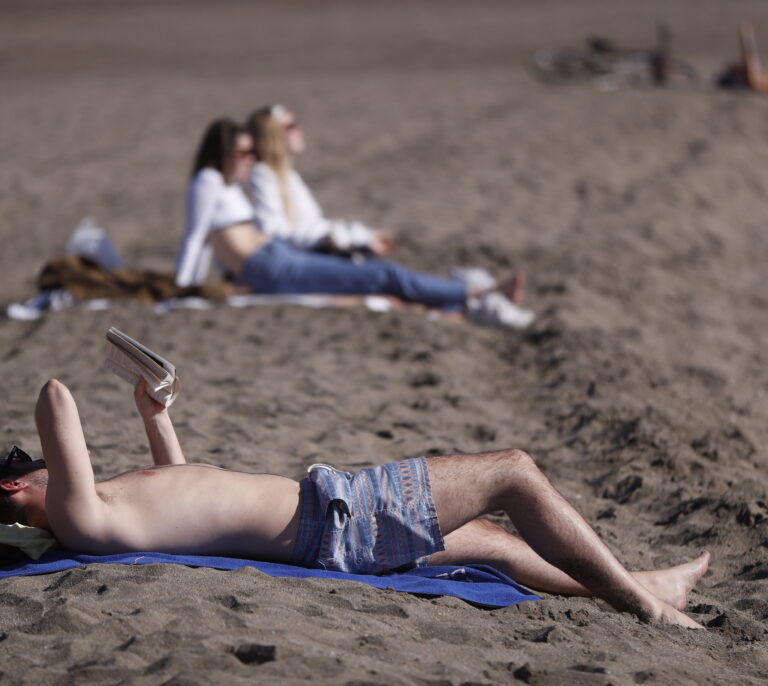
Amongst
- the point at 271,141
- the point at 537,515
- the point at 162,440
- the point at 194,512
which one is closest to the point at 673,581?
the point at 537,515

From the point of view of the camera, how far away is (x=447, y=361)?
697 centimetres

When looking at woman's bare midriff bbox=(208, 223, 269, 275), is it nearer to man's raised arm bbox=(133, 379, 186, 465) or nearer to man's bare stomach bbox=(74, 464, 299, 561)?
man's raised arm bbox=(133, 379, 186, 465)

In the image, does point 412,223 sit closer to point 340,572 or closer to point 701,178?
point 701,178

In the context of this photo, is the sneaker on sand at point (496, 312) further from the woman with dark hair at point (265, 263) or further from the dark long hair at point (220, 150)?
the dark long hair at point (220, 150)

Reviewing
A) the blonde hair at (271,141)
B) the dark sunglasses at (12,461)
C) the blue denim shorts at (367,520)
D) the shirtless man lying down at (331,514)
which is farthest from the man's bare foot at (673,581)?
the blonde hair at (271,141)

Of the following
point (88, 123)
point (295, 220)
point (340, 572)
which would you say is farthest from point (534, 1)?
point (340, 572)

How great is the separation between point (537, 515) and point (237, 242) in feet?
14.8

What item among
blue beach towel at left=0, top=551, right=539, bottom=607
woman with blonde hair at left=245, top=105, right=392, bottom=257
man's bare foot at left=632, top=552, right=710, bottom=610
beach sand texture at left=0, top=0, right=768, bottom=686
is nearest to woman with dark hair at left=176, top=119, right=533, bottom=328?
woman with blonde hair at left=245, top=105, right=392, bottom=257

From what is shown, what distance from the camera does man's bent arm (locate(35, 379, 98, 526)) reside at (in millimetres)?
3506

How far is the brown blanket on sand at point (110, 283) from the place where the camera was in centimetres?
793

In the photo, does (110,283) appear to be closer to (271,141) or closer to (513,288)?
(271,141)

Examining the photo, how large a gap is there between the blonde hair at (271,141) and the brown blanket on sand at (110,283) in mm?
863

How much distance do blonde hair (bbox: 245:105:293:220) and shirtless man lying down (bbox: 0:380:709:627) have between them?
4.56m

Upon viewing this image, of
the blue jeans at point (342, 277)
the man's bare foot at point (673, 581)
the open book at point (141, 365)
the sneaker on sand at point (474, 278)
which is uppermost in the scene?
the open book at point (141, 365)
